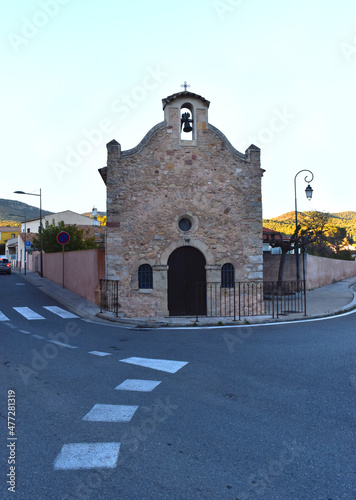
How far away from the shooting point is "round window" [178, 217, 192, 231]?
12.5m

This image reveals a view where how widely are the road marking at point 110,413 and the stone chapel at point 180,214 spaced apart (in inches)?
311

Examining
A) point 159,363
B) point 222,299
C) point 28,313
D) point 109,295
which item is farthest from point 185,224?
point 159,363

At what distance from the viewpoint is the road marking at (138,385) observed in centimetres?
472

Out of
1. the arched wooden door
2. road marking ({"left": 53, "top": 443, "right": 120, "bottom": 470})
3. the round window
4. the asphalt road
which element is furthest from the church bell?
road marking ({"left": 53, "top": 443, "right": 120, "bottom": 470})

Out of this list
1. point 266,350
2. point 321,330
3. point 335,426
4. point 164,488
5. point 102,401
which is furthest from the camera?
point 321,330

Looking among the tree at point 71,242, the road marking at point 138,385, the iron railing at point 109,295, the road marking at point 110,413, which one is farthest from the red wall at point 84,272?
the road marking at point 110,413

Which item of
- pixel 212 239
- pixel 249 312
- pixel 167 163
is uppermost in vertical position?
pixel 167 163

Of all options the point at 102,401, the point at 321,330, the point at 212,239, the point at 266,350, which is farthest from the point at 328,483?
the point at 212,239

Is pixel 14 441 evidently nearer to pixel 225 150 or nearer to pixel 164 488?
pixel 164 488

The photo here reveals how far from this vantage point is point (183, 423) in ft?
12.0

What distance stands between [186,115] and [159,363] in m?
9.14

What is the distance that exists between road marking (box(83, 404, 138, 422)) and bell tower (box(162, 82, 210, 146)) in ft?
32.3

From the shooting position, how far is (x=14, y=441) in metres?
3.31

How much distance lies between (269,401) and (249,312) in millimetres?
8601
